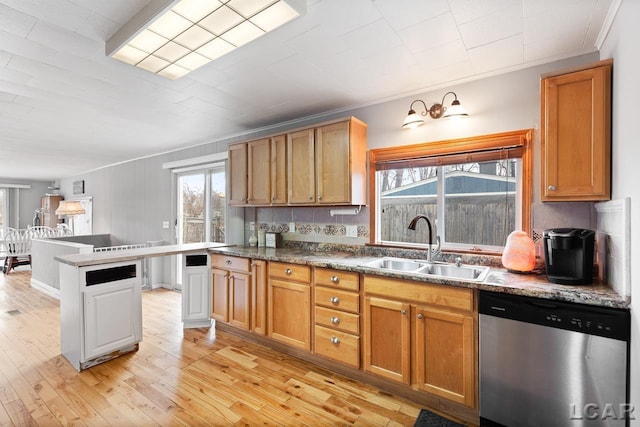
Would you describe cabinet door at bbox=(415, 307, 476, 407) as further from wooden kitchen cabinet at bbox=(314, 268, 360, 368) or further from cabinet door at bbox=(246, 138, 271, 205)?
cabinet door at bbox=(246, 138, 271, 205)

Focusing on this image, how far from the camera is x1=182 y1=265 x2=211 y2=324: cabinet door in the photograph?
133 inches

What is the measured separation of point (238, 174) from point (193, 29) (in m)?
2.00

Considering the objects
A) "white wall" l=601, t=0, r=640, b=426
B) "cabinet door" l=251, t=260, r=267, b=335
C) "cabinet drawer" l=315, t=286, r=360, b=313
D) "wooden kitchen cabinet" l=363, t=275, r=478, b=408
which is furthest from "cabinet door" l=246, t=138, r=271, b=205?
"white wall" l=601, t=0, r=640, b=426

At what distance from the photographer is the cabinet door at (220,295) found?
315 cm

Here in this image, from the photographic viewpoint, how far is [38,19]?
1.62 m

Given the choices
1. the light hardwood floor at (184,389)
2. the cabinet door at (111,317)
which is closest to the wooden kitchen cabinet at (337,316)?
the light hardwood floor at (184,389)

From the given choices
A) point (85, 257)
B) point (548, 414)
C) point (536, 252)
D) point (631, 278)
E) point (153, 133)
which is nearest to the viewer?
point (631, 278)

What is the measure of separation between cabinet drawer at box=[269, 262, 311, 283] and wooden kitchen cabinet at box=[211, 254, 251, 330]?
0.33 meters

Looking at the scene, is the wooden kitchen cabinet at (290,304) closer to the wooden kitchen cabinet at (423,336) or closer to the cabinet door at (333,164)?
the wooden kitchen cabinet at (423,336)

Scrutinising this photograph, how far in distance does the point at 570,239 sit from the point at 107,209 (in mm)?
7952

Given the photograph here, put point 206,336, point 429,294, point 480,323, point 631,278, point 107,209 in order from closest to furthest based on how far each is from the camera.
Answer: point 631,278 → point 480,323 → point 429,294 → point 206,336 → point 107,209

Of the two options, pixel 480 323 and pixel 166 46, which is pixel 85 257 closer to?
pixel 166 46

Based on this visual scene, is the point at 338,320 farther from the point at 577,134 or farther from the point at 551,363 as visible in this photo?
the point at 577,134

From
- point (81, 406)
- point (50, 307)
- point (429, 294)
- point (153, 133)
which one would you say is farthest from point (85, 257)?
point (429, 294)
